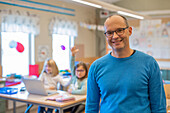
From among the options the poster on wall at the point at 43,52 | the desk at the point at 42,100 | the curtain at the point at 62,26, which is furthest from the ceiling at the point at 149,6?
the desk at the point at 42,100

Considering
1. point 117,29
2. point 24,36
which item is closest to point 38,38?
point 24,36

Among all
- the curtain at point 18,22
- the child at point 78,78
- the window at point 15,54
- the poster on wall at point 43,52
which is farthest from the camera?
the poster on wall at point 43,52

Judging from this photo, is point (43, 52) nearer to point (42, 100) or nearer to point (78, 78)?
point (78, 78)

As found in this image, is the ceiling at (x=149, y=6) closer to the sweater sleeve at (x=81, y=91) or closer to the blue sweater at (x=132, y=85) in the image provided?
the sweater sleeve at (x=81, y=91)

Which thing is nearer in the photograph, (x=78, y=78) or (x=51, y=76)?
(x=78, y=78)

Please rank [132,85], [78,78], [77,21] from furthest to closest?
[77,21], [78,78], [132,85]

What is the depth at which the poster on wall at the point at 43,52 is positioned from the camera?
5.88 m

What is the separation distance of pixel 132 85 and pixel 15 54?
4.48m

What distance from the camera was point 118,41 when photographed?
134 cm

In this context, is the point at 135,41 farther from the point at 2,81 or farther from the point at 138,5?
the point at 2,81

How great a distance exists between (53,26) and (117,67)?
5079 millimetres

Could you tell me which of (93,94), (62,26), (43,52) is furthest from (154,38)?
(93,94)

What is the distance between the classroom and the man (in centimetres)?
146

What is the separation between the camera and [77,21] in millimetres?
7281
